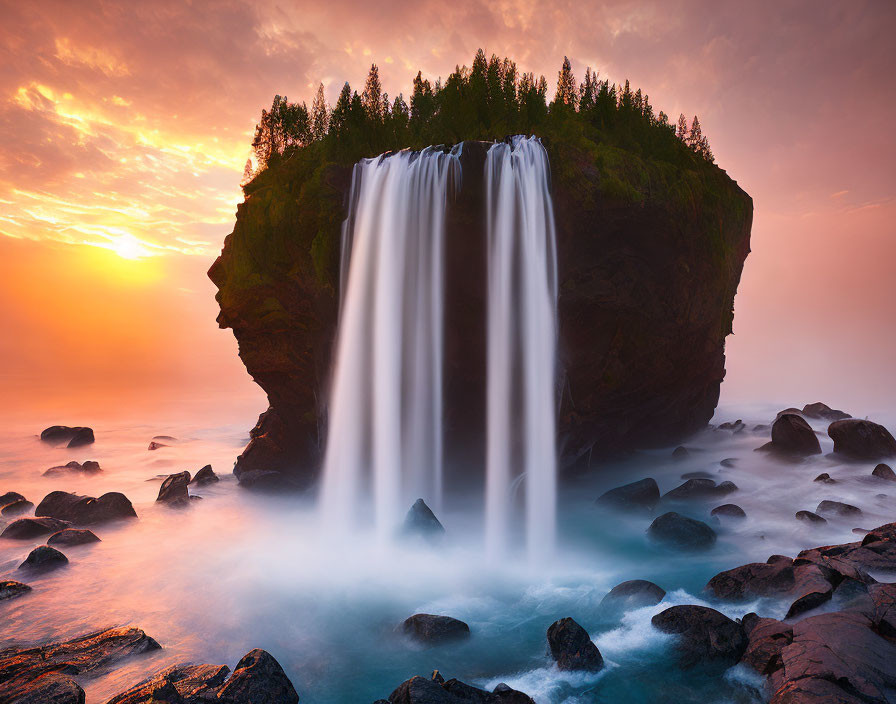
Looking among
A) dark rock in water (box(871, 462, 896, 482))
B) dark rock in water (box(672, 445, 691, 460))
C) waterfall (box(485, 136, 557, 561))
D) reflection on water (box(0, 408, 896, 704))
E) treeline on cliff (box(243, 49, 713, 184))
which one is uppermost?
treeline on cliff (box(243, 49, 713, 184))

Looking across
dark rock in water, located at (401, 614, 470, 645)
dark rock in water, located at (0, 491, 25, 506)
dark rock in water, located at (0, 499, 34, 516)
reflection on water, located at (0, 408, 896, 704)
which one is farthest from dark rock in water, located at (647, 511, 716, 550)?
dark rock in water, located at (0, 491, 25, 506)

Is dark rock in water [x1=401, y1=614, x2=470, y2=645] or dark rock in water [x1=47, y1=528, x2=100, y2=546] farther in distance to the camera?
dark rock in water [x1=47, y1=528, x2=100, y2=546]

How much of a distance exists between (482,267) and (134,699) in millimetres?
11472

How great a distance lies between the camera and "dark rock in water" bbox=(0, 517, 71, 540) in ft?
37.4

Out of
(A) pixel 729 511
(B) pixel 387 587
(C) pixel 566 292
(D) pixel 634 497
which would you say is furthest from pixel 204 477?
(A) pixel 729 511

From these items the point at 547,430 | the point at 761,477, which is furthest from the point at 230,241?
the point at 761,477

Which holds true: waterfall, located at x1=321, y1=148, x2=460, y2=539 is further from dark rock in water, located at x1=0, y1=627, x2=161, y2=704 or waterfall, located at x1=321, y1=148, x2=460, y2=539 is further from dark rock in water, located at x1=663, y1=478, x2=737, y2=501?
dark rock in water, located at x1=663, y1=478, x2=737, y2=501

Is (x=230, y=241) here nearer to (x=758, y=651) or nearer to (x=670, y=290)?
(x=670, y=290)

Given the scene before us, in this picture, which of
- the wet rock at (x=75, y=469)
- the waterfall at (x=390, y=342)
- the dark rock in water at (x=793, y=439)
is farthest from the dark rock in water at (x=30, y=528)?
the dark rock in water at (x=793, y=439)

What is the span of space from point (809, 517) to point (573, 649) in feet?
29.2

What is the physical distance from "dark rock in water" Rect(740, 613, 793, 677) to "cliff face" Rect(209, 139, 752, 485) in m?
7.97

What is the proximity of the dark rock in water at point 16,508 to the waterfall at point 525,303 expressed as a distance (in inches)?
546

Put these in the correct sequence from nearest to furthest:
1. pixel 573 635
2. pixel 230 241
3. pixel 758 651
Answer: pixel 758 651
pixel 573 635
pixel 230 241

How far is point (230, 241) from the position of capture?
17.1 meters
